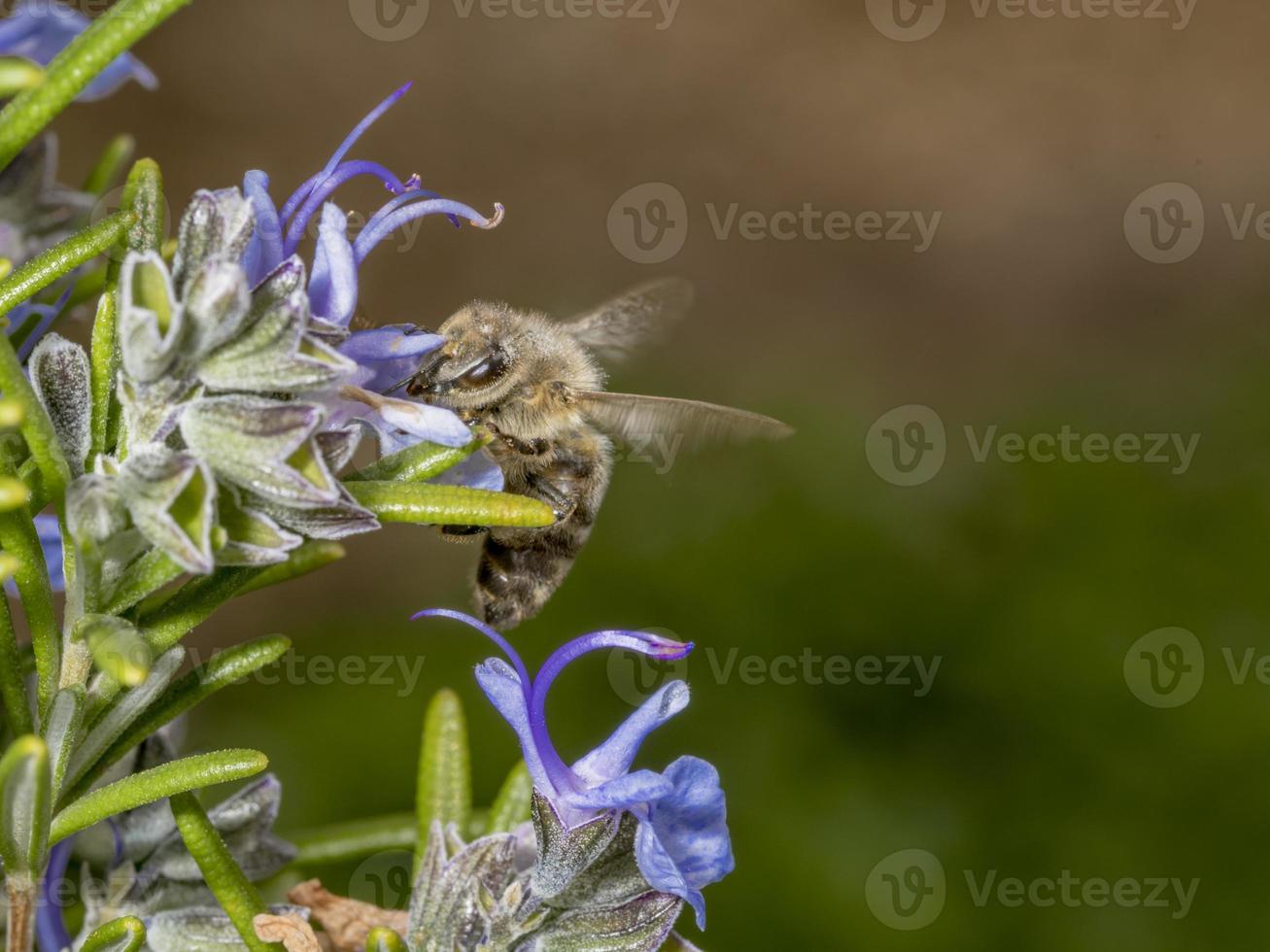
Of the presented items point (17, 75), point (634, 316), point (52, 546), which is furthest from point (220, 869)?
point (634, 316)

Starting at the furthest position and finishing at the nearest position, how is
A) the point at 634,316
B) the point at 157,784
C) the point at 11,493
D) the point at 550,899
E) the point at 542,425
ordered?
the point at 634,316, the point at 542,425, the point at 550,899, the point at 157,784, the point at 11,493

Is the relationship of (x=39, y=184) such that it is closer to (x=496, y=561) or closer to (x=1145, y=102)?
(x=496, y=561)

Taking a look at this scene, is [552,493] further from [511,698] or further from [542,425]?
[511,698]

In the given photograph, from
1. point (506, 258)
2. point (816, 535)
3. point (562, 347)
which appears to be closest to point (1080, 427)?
point (816, 535)

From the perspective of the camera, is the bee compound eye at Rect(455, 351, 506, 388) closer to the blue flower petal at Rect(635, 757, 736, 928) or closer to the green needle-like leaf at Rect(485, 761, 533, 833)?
the green needle-like leaf at Rect(485, 761, 533, 833)

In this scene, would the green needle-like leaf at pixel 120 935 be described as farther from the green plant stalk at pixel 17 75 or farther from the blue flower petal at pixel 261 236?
the green plant stalk at pixel 17 75
